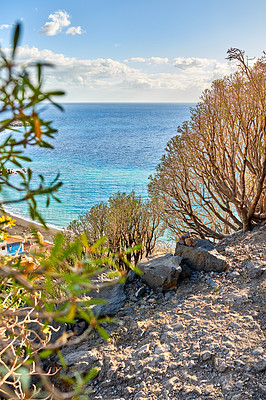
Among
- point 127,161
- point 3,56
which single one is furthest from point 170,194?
point 127,161

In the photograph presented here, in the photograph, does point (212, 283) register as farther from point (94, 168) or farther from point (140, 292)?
point (94, 168)

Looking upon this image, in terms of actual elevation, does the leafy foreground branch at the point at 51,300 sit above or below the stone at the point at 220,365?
Answer: above

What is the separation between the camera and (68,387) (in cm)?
335

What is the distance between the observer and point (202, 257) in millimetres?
4676

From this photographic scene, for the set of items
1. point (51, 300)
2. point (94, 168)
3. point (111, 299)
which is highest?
point (51, 300)

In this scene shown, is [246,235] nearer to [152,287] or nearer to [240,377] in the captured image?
[152,287]

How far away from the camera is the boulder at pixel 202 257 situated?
456 cm

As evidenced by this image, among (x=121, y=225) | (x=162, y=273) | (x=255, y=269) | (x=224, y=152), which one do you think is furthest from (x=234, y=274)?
(x=224, y=152)

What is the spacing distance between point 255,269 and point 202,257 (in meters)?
0.72

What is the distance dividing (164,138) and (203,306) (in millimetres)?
51010

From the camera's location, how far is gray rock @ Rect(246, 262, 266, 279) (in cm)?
421

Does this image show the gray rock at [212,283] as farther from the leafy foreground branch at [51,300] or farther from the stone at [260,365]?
the leafy foreground branch at [51,300]

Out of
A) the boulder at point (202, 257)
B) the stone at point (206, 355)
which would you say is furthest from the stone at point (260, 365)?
the boulder at point (202, 257)

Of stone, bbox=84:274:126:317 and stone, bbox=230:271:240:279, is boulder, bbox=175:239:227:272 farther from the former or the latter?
stone, bbox=84:274:126:317
